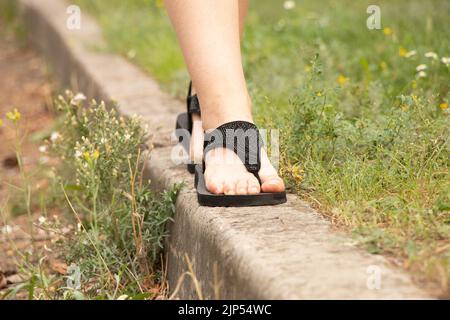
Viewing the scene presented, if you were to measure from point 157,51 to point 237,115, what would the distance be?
2156 millimetres

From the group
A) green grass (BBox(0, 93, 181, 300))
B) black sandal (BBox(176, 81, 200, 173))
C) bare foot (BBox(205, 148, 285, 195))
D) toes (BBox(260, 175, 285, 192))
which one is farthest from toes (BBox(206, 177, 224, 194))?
black sandal (BBox(176, 81, 200, 173))

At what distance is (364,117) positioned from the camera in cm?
244

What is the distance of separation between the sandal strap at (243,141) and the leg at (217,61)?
2 centimetres

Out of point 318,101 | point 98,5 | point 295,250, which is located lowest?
point 295,250

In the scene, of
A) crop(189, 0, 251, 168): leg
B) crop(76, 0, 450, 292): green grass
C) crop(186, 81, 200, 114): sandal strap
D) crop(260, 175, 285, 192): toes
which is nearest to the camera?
crop(76, 0, 450, 292): green grass

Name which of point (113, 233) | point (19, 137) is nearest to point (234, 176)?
point (113, 233)

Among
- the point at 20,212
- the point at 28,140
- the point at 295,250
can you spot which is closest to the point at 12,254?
the point at 20,212

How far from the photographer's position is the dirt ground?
2590mm

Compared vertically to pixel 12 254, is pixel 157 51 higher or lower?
higher

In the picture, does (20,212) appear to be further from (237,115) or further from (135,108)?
(237,115)

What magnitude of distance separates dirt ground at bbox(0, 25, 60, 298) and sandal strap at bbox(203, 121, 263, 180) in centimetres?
58

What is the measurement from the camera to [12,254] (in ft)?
8.68

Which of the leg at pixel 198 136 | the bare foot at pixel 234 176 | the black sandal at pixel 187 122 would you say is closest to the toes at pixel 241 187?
the bare foot at pixel 234 176

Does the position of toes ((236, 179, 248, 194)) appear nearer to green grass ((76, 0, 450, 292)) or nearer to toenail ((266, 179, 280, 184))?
toenail ((266, 179, 280, 184))
